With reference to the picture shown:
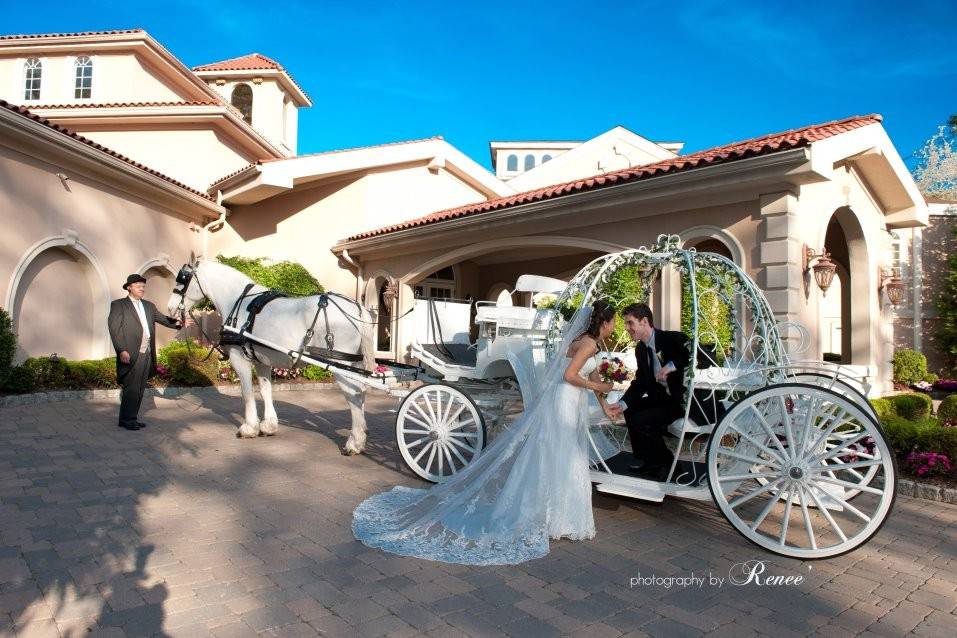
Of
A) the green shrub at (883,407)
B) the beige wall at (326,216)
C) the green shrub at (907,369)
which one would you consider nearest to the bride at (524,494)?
the green shrub at (883,407)

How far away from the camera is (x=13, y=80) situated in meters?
18.8

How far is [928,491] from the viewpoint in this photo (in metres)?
5.54

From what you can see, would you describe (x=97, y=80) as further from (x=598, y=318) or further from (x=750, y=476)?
(x=750, y=476)

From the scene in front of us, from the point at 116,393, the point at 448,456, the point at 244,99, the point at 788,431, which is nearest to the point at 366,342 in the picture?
the point at 448,456

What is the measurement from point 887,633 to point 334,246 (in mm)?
13536

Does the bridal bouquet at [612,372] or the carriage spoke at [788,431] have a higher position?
the bridal bouquet at [612,372]

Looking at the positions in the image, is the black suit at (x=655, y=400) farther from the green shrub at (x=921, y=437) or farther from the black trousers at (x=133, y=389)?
the black trousers at (x=133, y=389)

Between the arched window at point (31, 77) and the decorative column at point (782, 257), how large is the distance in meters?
22.0

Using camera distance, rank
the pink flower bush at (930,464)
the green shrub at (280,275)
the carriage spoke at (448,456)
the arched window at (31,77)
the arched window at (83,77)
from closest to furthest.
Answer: the carriage spoke at (448,456) → the pink flower bush at (930,464) → the green shrub at (280,275) → the arched window at (83,77) → the arched window at (31,77)

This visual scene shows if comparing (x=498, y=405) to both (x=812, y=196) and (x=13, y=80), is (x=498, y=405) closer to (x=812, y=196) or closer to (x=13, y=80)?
(x=812, y=196)

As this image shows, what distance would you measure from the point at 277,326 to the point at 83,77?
55.6 ft

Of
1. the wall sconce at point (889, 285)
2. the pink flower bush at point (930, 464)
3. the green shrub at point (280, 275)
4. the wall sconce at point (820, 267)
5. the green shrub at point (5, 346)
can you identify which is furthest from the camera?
the green shrub at point (280, 275)

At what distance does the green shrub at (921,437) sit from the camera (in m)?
5.71

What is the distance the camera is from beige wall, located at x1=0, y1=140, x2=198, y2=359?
9.91 meters
